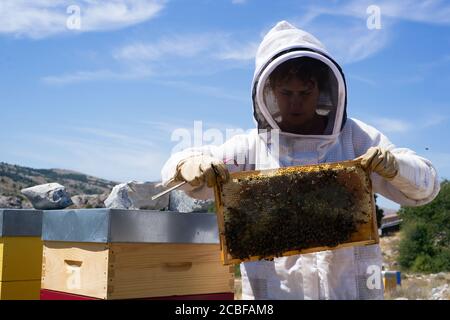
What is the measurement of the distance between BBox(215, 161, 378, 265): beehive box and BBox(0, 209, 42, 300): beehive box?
2.44m

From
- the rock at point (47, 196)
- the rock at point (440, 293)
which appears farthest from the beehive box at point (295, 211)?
the rock at point (47, 196)

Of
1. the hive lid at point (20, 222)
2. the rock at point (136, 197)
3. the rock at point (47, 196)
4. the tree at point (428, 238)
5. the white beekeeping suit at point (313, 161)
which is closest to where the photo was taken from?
the white beekeeping suit at point (313, 161)

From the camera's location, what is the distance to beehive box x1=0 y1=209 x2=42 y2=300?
4.46 meters

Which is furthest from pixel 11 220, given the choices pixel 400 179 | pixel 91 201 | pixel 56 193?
pixel 91 201

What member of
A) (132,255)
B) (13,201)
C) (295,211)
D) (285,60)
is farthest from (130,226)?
(13,201)

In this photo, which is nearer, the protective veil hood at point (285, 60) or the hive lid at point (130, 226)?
the protective veil hood at point (285, 60)

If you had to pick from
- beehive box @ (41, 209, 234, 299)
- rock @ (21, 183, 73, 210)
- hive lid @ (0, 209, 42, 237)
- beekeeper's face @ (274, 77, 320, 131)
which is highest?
rock @ (21, 183, 73, 210)

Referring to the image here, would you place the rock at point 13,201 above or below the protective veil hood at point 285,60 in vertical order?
above

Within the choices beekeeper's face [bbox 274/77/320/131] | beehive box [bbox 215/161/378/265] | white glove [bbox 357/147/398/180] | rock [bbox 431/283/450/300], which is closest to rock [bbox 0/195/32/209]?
rock [bbox 431/283/450/300]

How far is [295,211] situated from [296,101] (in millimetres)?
709

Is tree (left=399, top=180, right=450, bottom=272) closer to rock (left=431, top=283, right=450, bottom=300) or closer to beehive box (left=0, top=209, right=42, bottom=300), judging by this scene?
rock (left=431, top=283, right=450, bottom=300)

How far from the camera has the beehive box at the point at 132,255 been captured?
3.35 m

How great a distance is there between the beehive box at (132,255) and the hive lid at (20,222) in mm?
682

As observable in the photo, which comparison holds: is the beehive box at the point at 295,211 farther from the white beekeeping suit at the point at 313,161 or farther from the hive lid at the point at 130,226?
the hive lid at the point at 130,226
